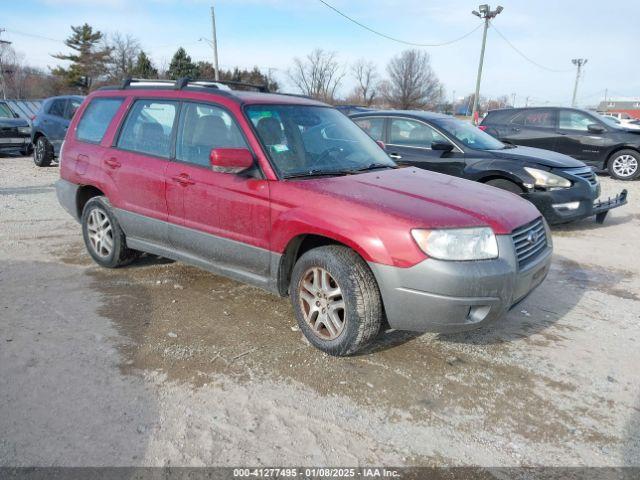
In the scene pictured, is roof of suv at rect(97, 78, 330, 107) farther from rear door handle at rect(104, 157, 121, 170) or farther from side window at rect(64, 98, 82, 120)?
side window at rect(64, 98, 82, 120)

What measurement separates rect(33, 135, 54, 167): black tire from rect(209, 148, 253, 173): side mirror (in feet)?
34.8

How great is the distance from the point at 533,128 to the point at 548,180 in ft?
18.6

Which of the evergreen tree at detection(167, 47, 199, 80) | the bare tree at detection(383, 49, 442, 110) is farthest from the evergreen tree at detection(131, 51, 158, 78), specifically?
the bare tree at detection(383, 49, 442, 110)

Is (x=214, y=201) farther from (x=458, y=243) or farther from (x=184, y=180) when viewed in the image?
(x=458, y=243)

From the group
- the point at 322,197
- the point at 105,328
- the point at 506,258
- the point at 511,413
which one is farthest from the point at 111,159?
the point at 511,413

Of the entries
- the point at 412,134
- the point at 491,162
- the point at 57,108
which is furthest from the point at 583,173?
the point at 57,108

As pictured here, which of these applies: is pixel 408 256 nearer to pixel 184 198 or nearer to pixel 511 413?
pixel 511 413

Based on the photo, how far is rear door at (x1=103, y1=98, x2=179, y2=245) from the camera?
14.0 ft

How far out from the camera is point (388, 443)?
2.58m

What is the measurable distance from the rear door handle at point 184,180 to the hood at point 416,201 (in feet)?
3.07

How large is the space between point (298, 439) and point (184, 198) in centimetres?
222

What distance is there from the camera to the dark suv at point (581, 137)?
11344 millimetres

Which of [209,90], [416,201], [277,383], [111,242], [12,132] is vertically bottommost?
[277,383]

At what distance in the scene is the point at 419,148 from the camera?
24.1 ft
